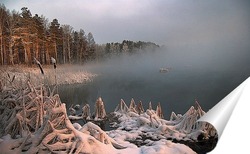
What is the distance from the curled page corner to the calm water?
3 centimetres

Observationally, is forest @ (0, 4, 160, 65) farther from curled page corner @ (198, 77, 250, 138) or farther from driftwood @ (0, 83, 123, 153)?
curled page corner @ (198, 77, 250, 138)

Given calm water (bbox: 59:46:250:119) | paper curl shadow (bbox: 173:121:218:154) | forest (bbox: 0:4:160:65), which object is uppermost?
forest (bbox: 0:4:160:65)

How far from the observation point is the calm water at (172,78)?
1818 mm

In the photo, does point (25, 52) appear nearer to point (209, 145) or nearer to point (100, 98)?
point (100, 98)

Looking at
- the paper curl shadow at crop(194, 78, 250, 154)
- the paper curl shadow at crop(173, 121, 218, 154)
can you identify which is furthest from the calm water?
the paper curl shadow at crop(173, 121, 218, 154)

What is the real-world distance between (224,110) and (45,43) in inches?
49.6

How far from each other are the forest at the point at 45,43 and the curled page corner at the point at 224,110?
52 centimetres

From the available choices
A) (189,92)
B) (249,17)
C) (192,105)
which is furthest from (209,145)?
(249,17)

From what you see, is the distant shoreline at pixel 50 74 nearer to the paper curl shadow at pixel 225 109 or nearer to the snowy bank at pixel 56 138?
the snowy bank at pixel 56 138

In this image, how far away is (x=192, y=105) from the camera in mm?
2143

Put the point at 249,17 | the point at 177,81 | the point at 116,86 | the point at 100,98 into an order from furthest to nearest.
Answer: the point at 100,98
the point at 116,86
the point at 177,81
the point at 249,17

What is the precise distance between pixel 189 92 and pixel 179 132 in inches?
22.6

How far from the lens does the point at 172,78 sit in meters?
1.95

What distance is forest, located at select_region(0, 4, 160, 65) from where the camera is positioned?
6.46 feet
